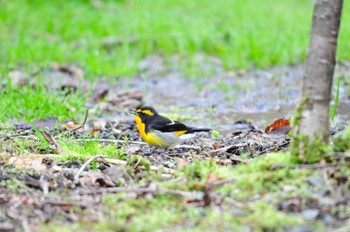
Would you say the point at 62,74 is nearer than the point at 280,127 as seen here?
No

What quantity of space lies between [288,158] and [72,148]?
207 centimetres

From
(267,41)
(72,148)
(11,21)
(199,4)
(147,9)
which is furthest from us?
(199,4)

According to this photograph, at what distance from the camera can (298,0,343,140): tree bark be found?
4.20 meters

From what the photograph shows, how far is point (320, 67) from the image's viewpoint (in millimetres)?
4238

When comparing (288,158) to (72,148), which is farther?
(72,148)

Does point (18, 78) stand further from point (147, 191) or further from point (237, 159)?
point (147, 191)

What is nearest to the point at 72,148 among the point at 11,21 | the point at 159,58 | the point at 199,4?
the point at 159,58

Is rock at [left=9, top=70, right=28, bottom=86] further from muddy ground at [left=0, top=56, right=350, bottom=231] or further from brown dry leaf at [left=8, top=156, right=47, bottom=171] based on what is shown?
brown dry leaf at [left=8, top=156, right=47, bottom=171]

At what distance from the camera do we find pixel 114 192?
4.30 metres

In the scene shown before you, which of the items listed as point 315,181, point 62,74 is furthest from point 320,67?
point 62,74

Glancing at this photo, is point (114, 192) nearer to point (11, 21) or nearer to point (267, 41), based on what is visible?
point (267, 41)

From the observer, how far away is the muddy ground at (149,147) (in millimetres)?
3998

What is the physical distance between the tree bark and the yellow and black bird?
2289 millimetres

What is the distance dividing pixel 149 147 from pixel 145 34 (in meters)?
6.58
